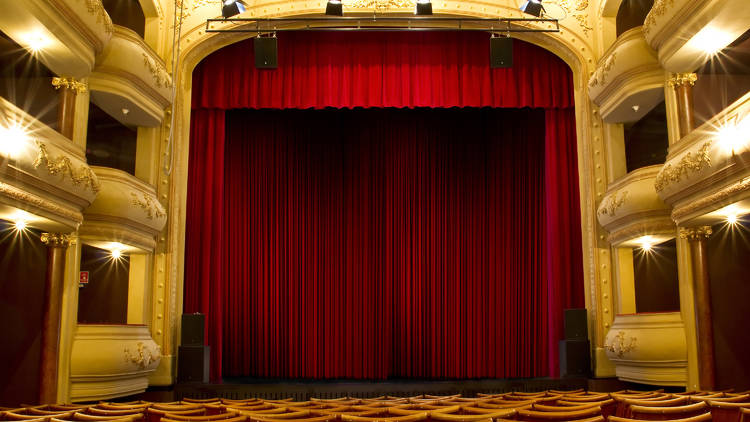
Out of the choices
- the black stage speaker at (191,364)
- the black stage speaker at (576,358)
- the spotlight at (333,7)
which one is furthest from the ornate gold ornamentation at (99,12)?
the black stage speaker at (576,358)

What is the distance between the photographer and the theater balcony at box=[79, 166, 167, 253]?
26.8 feet

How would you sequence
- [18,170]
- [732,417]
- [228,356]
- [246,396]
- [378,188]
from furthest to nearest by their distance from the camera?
[378,188], [228,356], [246,396], [18,170], [732,417]

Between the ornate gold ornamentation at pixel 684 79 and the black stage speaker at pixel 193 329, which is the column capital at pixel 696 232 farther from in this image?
the black stage speaker at pixel 193 329

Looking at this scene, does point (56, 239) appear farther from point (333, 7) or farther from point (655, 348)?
point (655, 348)

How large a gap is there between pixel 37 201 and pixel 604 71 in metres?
6.73

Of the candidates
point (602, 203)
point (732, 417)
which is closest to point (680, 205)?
point (602, 203)

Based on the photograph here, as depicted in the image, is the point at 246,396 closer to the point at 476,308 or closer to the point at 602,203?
the point at 476,308

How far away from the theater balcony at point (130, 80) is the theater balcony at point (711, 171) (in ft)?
20.5

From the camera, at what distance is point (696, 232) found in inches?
304

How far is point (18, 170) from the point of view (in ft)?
→ 20.9

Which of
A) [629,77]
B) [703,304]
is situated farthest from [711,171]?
[629,77]

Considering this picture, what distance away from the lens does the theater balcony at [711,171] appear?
6.38 metres

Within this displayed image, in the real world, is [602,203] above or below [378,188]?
below

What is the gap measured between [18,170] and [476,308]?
7.24 meters
